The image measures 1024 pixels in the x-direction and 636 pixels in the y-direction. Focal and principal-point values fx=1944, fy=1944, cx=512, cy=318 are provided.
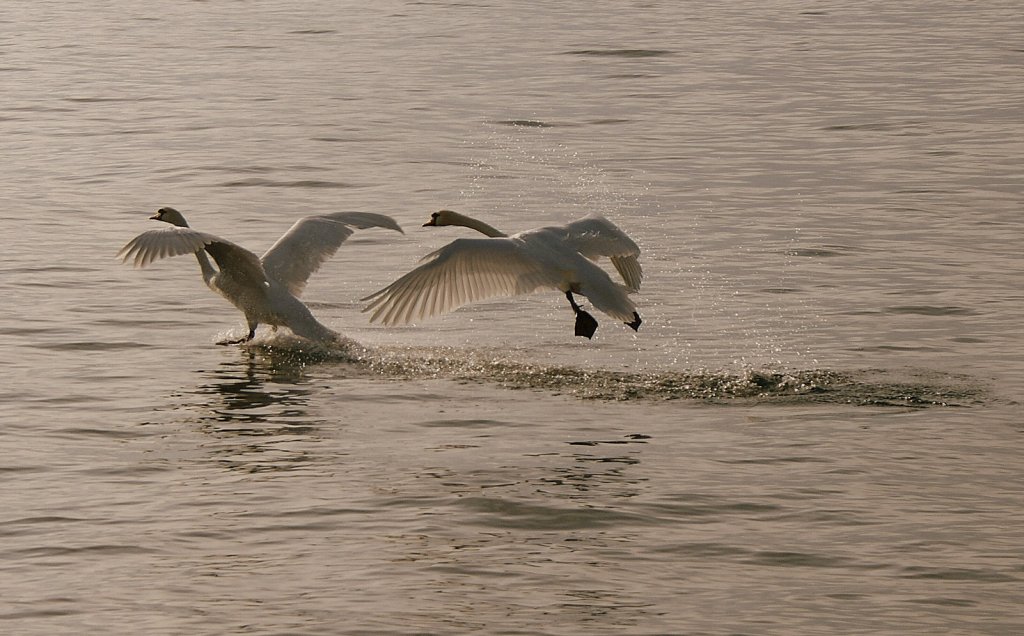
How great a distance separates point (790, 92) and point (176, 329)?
1489cm

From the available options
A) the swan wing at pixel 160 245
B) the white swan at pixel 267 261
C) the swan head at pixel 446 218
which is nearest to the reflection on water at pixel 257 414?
Result: the white swan at pixel 267 261

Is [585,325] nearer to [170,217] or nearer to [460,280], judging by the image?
[460,280]

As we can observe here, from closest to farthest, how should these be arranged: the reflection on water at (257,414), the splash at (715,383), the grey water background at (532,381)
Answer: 1. the grey water background at (532,381)
2. the reflection on water at (257,414)
3. the splash at (715,383)

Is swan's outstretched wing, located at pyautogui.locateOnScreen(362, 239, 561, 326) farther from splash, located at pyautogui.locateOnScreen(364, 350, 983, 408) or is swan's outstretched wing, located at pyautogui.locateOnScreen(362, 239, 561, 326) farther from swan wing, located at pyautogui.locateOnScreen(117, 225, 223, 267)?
swan wing, located at pyautogui.locateOnScreen(117, 225, 223, 267)

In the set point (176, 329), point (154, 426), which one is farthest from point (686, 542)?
point (176, 329)

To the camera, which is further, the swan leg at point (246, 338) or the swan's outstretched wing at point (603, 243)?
the swan leg at point (246, 338)

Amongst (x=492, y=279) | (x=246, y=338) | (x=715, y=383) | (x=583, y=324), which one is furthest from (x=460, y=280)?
(x=246, y=338)

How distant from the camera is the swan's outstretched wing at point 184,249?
12.9 m

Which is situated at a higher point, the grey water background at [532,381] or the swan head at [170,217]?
the swan head at [170,217]

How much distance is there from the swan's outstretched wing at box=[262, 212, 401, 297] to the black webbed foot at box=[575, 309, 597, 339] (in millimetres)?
2131

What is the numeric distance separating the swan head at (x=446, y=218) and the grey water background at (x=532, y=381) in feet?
2.66

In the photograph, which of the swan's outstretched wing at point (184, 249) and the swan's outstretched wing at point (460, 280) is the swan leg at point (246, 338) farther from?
the swan's outstretched wing at point (460, 280)

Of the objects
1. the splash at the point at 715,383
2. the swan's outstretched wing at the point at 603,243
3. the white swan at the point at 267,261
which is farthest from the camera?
the swan's outstretched wing at the point at 603,243

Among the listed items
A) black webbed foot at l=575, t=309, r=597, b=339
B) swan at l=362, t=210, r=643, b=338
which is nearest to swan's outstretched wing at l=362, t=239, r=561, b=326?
swan at l=362, t=210, r=643, b=338
